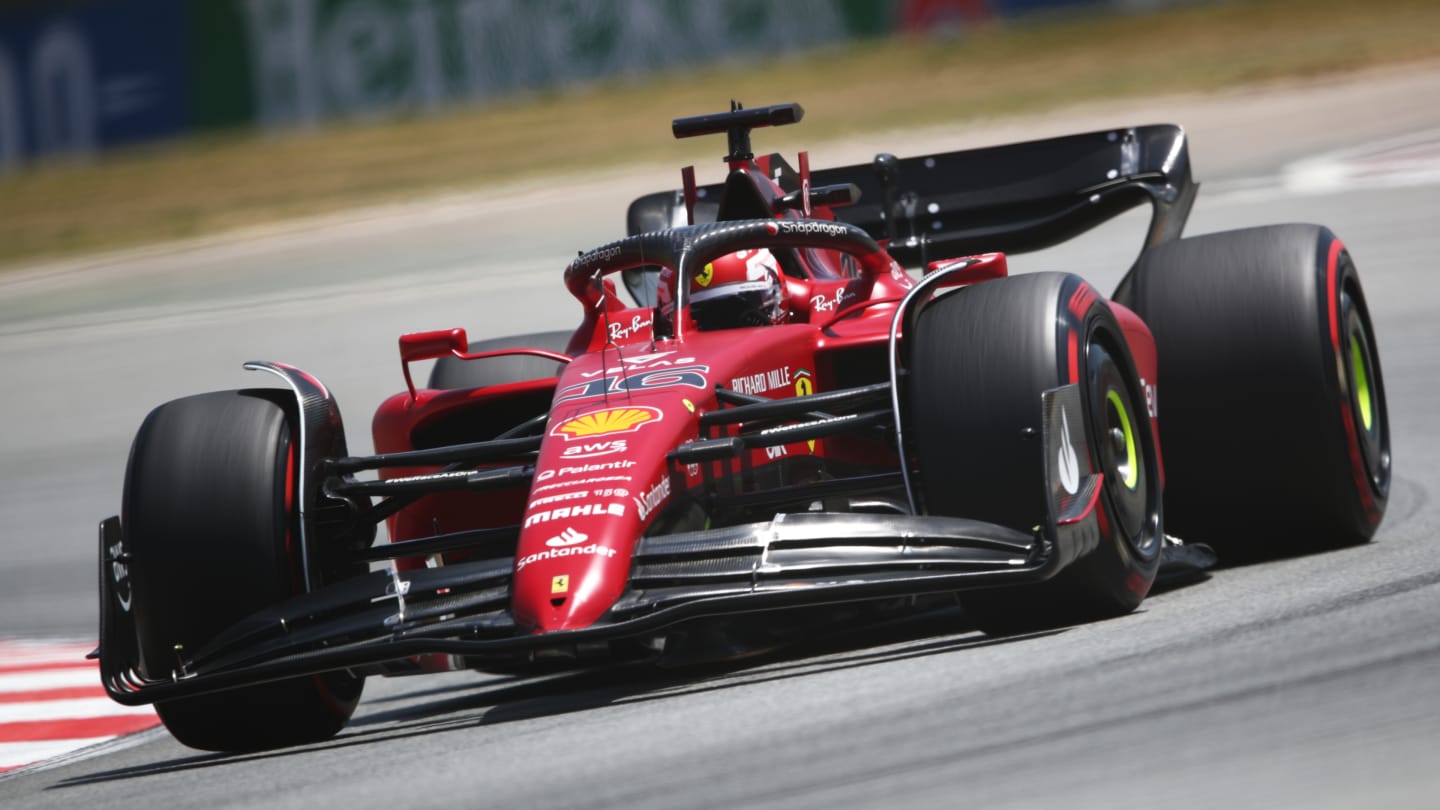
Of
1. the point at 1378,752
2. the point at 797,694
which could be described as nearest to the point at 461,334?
the point at 797,694

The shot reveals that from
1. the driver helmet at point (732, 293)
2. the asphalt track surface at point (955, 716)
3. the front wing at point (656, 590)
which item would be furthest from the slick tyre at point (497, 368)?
the front wing at point (656, 590)

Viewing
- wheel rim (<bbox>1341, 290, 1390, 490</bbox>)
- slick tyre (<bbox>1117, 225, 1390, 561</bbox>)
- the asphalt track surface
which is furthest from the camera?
wheel rim (<bbox>1341, 290, 1390, 490</bbox>)

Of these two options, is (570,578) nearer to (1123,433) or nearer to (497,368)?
(1123,433)

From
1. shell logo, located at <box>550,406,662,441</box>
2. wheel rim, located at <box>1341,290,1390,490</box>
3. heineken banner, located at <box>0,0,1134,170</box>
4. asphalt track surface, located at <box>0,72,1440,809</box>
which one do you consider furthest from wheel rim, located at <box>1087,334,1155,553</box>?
heineken banner, located at <box>0,0,1134,170</box>

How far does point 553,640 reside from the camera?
16.1 feet

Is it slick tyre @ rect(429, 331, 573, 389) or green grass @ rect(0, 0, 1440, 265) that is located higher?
green grass @ rect(0, 0, 1440, 265)

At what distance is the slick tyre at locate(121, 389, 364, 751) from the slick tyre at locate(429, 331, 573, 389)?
2410 millimetres

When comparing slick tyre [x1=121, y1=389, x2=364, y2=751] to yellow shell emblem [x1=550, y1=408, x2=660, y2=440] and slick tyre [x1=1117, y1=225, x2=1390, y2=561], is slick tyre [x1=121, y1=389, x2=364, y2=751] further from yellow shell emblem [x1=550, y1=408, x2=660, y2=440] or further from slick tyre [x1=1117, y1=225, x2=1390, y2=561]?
slick tyre [x1=1117, y1=225, x2=1390, y2=561]

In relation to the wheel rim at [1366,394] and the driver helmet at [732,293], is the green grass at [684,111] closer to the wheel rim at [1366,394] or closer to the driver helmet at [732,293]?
the wheel rim at [1366,394]

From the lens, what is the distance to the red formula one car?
5.18 metres

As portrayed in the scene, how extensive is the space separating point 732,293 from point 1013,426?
4.74ft

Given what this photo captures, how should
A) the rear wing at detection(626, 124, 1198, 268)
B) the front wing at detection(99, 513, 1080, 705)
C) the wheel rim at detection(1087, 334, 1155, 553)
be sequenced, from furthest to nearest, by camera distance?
1. the rear wing at detection(626, 124, 1198, 268)
2. the wheel rim at detection(1087, 334, 1155, 553)
3. the front wing at detection(99, 513, 1080, 705)

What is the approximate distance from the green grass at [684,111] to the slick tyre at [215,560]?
18690 millimetres

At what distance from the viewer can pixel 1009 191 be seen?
8.80 meters
